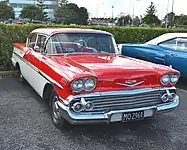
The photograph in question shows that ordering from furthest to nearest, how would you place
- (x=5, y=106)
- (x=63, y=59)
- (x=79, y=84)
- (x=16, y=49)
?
(x=16, y=49), (x=5, y=106), (x=63, y=59), (x=79, y=84)

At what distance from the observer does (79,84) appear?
3613 mm

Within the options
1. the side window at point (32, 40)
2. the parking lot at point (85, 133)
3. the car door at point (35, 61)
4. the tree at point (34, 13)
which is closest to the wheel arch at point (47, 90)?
the car door at point (35, 61)

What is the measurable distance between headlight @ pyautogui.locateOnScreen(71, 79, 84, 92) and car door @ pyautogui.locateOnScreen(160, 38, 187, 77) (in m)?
3.77

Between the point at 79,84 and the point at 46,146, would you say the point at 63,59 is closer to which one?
the point at 79,84

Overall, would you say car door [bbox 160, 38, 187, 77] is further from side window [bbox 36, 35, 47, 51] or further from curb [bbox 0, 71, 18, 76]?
curb [bbox 0, 71, 18, 76]

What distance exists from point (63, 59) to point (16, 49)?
9.03 ft

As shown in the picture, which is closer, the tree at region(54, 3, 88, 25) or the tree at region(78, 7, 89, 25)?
the tree at region(54, 3, 88, 25)

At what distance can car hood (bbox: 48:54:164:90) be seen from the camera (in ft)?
12.2

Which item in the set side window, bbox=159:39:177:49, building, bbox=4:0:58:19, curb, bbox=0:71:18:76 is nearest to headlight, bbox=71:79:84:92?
side window, bbox=159:39:177:49

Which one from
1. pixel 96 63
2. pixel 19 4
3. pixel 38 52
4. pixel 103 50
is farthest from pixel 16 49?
pixel 19 4

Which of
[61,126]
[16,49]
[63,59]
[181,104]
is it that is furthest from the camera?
[16,49]

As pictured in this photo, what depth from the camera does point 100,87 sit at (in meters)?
3.71

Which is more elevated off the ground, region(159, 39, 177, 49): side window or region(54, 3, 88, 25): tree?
region(54, 3, 88, 25): tree

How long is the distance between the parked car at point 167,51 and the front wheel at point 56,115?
3.63m
